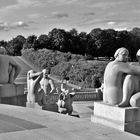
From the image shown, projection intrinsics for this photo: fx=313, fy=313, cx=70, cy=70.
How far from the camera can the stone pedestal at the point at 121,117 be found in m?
6.48

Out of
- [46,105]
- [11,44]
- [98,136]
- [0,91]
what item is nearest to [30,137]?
[98,136]

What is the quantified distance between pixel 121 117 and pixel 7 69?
15.8 feet

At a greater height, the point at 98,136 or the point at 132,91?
the point at 132,91

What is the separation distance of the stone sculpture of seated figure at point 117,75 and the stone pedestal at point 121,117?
25cm

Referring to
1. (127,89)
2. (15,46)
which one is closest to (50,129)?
(127,89)

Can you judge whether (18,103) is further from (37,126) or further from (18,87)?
(37,126)

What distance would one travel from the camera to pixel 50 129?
6.12 meters

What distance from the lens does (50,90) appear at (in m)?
13.0

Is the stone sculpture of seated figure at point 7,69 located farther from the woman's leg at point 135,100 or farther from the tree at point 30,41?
the tree at point 30,41

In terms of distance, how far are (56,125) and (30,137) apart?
0.98 meters

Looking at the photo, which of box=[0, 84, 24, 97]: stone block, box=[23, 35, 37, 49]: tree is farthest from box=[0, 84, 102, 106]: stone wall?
box=[23, 35, 37, 49]: tree

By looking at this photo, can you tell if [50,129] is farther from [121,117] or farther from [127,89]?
[127,89]

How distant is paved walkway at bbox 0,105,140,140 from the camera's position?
5653 mm

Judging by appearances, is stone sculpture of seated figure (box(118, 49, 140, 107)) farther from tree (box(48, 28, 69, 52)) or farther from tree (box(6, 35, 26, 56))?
tree (box(6, 35, 26, 56))
